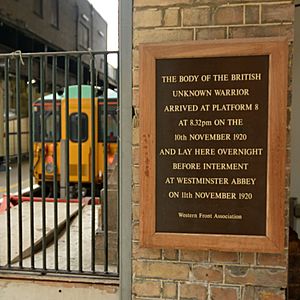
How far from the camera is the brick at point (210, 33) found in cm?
188

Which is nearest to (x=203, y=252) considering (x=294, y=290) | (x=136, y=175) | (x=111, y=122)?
(x=136, y=175)

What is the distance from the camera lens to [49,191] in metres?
7.02

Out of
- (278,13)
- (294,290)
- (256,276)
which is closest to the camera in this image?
(278,13)

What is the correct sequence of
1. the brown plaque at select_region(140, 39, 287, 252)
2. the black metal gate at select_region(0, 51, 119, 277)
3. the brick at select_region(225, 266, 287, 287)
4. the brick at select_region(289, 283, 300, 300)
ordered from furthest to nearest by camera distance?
the brick at select_region(289, 283, 300, 300), the black metal gate at select_region(0, 51, 119, 277), the brick at select_region(225, 266, 287, 287), the brown plaque at select_region(140, 39, 287, 252)

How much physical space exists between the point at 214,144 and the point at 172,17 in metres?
0.71

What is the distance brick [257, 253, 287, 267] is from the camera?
191cm

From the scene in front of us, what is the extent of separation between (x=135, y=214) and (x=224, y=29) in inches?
43.2

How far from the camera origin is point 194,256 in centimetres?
198

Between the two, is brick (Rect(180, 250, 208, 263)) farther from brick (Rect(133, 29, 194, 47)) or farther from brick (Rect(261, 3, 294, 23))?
brick (Rect(261, 3, 294, 23))

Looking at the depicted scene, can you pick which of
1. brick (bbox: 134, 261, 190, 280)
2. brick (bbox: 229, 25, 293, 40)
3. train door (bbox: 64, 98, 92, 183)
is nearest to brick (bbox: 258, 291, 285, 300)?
brick (bbox: 134, 261, 190, 280)

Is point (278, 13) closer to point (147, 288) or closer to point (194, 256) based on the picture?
point (194, 256)

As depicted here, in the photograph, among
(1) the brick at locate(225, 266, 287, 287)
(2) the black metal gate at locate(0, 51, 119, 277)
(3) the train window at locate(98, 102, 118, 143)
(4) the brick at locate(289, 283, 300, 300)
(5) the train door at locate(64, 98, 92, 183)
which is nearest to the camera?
(1) the brick at locate(225, 266, 287, 287)

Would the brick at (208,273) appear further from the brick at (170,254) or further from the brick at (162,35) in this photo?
the brick at (162,35)

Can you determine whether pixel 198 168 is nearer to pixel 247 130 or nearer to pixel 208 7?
pixel 247 130
